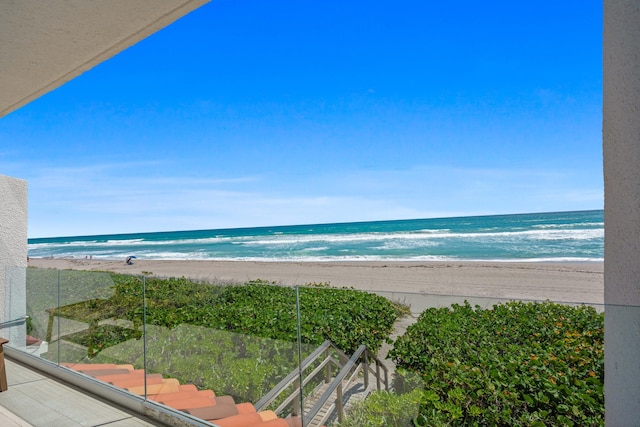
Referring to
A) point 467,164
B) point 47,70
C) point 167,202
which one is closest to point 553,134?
point 467,164

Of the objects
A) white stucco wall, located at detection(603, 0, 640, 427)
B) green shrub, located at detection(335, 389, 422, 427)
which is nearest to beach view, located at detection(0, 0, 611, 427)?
green shrub, located at detection(335, 389, 422, 427)

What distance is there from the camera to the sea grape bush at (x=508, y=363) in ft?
5.43

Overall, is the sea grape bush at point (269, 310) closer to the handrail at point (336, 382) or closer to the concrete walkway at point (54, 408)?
the handrail at point (336, 382)

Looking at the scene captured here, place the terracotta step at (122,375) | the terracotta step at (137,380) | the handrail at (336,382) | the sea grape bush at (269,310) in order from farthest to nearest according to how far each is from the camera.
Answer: the terracotta step at (122,375) < the terracotta step at (137,380) < the sea grape bush at (269,310) < the handrail at (336,382)

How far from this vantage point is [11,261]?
16.4 ft

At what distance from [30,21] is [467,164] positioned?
55137 millimetres

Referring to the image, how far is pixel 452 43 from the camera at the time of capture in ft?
90.4

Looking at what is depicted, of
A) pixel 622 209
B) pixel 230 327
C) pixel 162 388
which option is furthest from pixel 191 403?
pixel 622 209

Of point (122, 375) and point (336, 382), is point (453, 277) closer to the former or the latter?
point (122, 375)

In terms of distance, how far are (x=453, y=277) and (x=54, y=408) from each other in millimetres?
14953

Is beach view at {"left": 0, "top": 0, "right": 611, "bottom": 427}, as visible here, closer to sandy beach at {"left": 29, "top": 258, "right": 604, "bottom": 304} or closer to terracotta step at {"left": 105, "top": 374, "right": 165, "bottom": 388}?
terracotta step at {"left": 105, "top": 374, "right": 165, "bottom": 388}

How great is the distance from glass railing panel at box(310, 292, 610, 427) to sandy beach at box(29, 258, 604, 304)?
9478mm

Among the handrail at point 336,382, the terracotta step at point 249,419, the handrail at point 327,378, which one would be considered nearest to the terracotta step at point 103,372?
the terracotta step at point 249,419

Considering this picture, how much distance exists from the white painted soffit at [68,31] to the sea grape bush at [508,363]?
6.80ft
